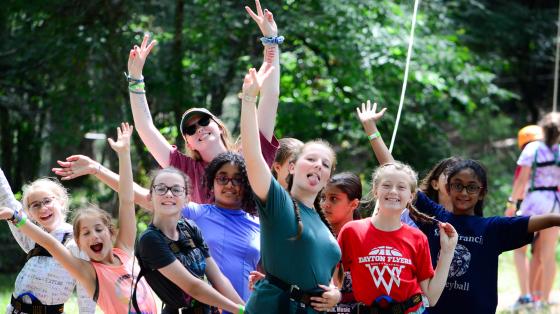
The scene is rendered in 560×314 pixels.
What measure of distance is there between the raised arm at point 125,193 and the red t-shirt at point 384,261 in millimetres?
1045

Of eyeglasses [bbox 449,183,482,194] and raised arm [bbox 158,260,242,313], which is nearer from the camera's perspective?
raised arm [bbox 158,260,242,313]

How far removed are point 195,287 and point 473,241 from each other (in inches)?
57.3

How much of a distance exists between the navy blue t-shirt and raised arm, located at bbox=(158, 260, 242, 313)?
1213 millimetres

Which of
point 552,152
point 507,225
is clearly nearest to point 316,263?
point 507,225

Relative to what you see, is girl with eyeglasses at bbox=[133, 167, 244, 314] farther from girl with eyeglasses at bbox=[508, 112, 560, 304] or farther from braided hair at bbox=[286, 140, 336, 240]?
girl with eyeglasses at bbox=[508, 112, 560, 304]

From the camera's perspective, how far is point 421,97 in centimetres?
1116

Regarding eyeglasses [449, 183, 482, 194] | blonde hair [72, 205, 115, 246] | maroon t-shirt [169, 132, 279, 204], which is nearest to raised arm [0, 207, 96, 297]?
blonde hair [72, 205, 115, 246]

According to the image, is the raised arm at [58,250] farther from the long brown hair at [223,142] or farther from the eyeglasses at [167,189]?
the long brown hair at [223,142]

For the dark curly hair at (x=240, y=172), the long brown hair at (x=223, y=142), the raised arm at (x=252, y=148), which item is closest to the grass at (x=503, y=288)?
the long brown hair at (x=223, y=142)

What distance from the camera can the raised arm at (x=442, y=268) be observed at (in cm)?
401

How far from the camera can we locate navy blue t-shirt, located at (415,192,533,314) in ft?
14.3

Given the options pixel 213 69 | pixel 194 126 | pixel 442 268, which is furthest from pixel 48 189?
pixel 213 69

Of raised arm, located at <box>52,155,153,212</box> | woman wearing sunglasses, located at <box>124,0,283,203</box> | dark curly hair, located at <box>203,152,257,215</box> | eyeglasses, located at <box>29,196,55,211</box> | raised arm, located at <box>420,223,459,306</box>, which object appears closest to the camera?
raised arm, located at <box>420,223,459,306</box>

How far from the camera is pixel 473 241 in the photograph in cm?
441
